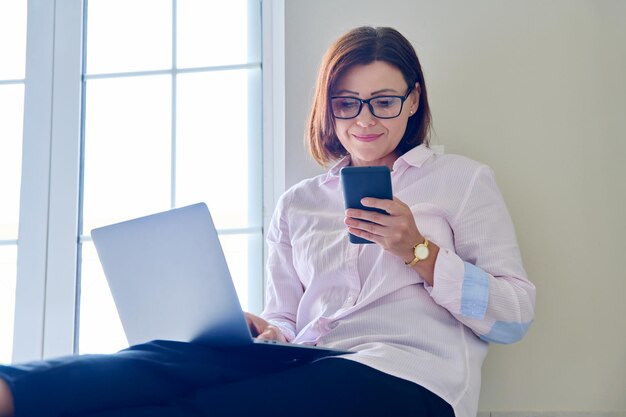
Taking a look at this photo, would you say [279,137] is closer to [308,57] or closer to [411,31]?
[308,57]

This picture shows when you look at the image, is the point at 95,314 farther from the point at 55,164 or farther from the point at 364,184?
the point at 364,184

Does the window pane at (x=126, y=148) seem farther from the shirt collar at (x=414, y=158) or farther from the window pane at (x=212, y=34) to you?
the shirt collar at (x=414, y=158)

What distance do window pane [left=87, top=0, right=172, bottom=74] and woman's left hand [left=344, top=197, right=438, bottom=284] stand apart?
42.2 inches

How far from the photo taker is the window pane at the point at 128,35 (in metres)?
2.31

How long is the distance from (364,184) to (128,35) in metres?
1.22

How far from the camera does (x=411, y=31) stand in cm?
194

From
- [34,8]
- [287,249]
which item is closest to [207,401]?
[287,249]

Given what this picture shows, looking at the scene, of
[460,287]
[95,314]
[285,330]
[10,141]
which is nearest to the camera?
[460,287]

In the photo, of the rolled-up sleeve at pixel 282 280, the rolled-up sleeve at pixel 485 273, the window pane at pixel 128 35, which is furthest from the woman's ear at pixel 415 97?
the window pane at pixel 128 35

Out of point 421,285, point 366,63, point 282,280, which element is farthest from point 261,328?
point 366,63

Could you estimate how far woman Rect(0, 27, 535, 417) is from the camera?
1.10m

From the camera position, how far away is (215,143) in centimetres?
224

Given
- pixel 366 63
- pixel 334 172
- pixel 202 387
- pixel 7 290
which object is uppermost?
pixel 366 63

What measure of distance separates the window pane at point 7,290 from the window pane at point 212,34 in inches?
28.6
